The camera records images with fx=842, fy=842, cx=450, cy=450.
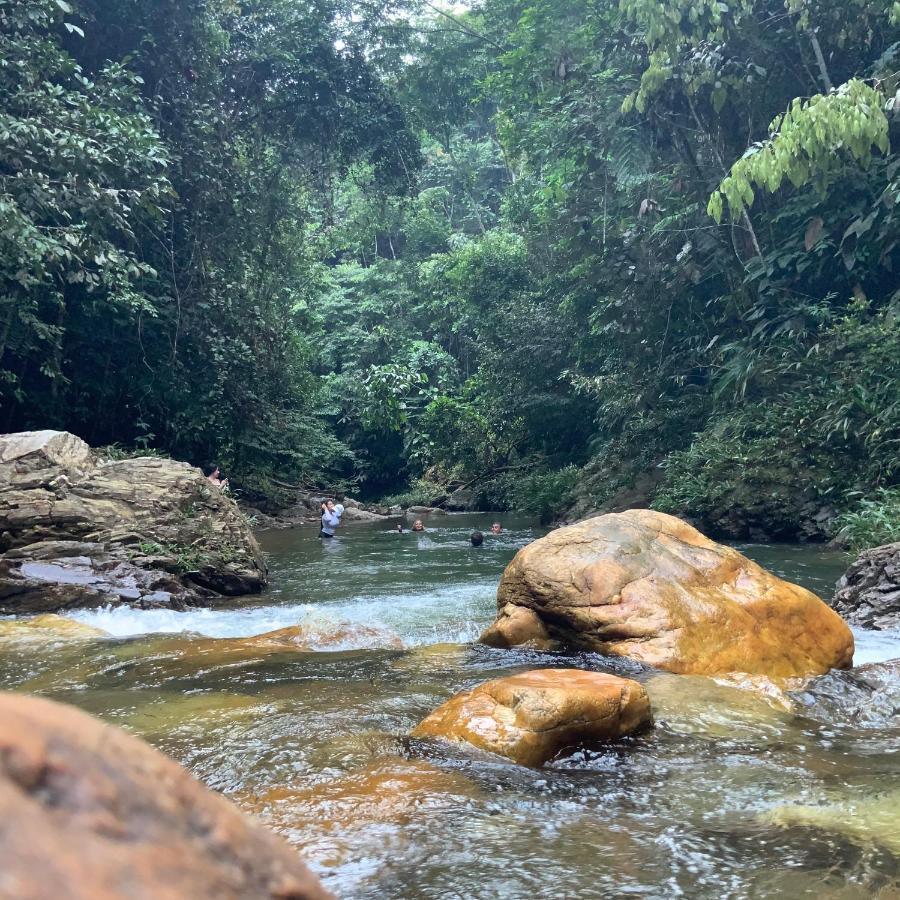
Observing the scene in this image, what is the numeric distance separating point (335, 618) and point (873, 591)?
187 inches

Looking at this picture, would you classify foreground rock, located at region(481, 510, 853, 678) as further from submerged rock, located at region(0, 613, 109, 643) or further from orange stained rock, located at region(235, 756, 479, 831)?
submerged rock, located at region(0, 613, 109, 643)

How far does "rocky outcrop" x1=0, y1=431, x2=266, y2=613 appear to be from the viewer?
8.80m

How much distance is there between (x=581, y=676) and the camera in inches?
170

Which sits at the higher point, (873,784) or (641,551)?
(641,551)

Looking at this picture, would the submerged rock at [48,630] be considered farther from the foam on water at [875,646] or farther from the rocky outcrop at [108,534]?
the foam on water at [875,646]

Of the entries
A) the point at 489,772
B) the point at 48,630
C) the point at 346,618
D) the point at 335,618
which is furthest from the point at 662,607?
the point at 48,630

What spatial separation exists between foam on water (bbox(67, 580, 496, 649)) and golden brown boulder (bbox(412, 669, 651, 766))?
9.40 feet

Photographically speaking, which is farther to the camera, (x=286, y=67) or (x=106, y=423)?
(x=286, y=67)

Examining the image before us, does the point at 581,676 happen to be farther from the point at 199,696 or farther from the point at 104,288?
the point at 104,288

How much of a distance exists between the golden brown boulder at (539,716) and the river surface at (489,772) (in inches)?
3.4

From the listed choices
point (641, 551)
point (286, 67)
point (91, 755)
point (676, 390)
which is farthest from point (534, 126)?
point (91, 755)

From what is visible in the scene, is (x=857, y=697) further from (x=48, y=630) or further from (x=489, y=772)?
(x=48, y=630)

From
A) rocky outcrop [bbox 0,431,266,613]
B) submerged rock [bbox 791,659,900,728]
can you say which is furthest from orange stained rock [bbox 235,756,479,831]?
rocky outcrop [bbox 0,431,266,613]

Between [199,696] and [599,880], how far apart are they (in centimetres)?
304
